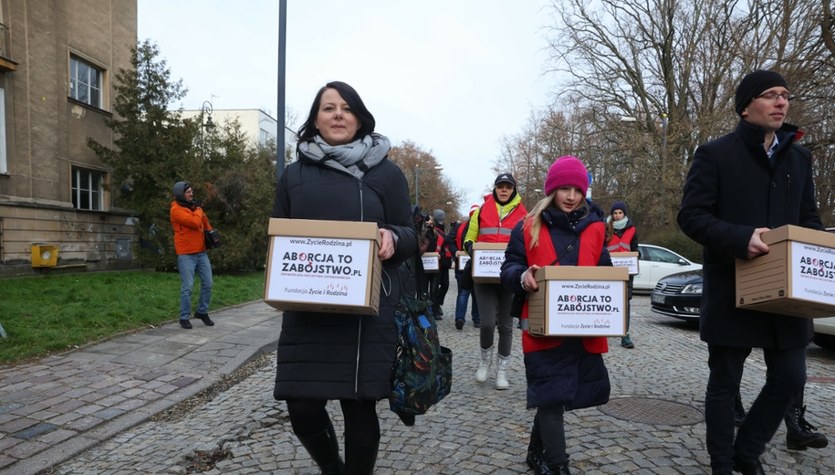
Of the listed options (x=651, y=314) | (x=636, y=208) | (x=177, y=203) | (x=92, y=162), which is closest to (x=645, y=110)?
(x=636, y=208)

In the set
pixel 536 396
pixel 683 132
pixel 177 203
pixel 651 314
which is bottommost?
pixel 651 314

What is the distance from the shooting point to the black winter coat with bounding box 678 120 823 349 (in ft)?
9.43

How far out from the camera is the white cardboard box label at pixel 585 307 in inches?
117

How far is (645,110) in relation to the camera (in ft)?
93.9

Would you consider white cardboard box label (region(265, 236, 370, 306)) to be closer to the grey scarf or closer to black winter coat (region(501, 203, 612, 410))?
the grey scarf

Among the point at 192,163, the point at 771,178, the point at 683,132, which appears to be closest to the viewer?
the point at 771,178

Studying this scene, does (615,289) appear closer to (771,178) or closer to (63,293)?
(771,178)

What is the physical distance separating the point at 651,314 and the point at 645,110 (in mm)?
19714

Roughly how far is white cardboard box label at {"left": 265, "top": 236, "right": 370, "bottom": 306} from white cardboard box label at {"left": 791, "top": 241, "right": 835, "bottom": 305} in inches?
74.3

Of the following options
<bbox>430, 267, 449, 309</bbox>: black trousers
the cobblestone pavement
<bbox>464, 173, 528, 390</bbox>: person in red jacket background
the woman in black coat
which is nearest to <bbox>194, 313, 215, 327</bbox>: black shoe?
the cobblestone pavement

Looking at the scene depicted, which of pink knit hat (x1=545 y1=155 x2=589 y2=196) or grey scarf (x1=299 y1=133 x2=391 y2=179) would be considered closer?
grey scarf (x1=299 y1=133 x2=391 y2=179)

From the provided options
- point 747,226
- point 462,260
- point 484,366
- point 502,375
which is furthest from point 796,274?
point 462,260

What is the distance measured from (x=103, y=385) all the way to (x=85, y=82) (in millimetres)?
15578

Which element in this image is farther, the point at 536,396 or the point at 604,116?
the point at 604,116
